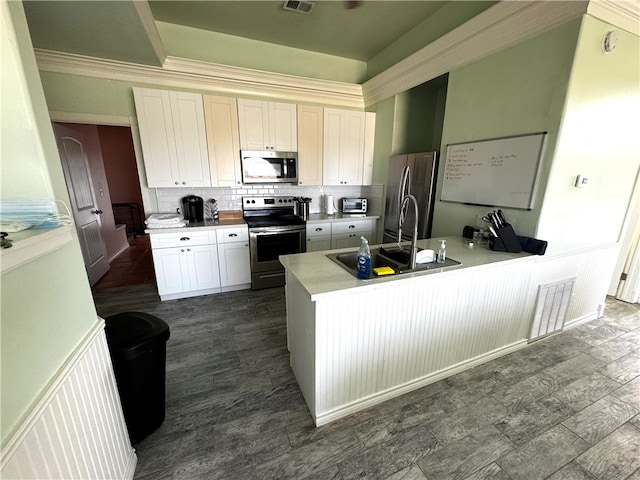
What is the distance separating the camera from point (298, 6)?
9.01ft

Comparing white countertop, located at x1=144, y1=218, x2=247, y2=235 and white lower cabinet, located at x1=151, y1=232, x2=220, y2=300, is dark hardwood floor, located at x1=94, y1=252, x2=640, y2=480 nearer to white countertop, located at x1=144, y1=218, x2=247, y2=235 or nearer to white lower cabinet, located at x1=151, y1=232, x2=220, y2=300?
white lower cabinet, located at x1=151, y1=232, x2=220, y2=300

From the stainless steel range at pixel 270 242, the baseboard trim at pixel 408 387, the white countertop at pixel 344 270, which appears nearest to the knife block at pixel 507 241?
the white countertop at pixel 344 270

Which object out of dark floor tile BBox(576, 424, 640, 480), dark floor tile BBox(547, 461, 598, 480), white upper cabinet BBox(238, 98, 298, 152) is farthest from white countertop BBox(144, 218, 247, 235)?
dark floor tile BBox(576, 424, 640, 480)

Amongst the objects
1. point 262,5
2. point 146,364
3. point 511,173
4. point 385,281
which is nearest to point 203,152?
point 262,5

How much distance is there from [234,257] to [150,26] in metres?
2.38

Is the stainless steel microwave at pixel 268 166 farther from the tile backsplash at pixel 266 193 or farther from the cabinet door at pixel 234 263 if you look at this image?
the cabinet door at pixel 234 263

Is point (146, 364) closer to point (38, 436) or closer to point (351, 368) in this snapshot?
point (38, 436)

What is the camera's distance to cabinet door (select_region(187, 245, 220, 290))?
10.3 ft

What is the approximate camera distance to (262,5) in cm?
275

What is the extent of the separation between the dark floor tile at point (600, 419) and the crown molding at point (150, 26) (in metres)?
4.10

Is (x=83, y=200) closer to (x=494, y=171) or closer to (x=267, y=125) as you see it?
(x=267, y=125)

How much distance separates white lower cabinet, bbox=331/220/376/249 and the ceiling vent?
8.12 feet

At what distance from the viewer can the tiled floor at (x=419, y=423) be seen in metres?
1.39

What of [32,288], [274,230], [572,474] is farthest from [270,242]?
[572,474]
